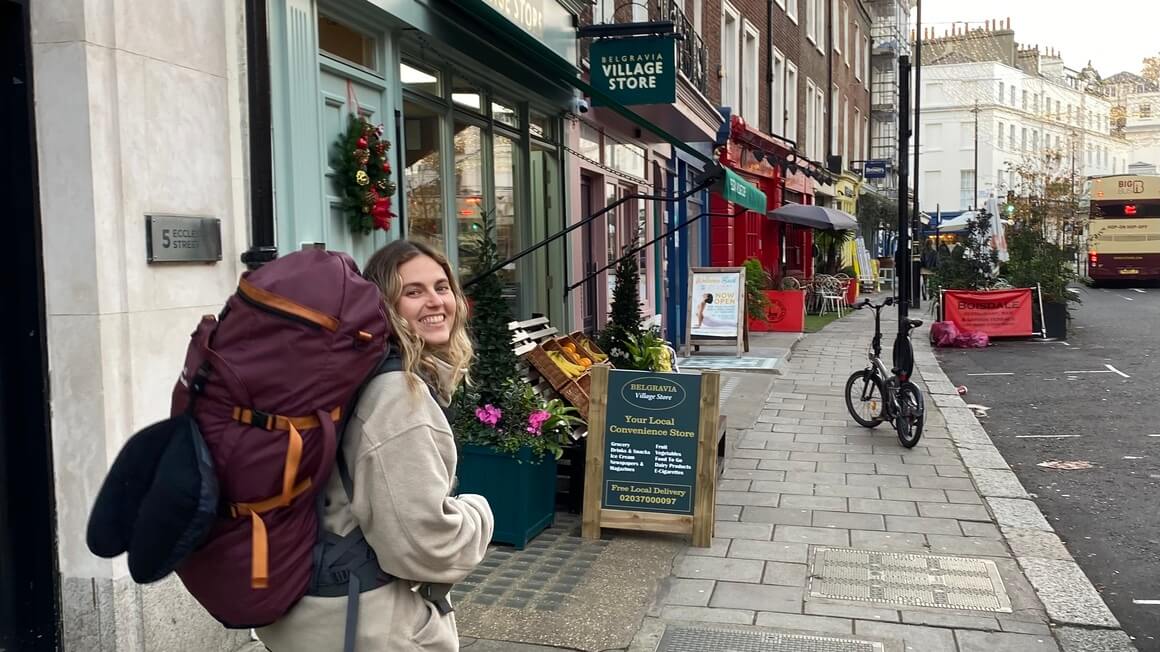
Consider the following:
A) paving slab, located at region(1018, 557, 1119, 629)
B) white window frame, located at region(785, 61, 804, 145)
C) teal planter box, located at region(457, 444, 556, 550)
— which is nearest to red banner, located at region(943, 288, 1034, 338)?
white window frame, located at region(785, 61, 804, 145)

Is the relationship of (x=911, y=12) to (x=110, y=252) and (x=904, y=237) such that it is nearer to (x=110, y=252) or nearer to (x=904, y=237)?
(x=904, y=237)

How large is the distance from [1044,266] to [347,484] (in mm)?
17461

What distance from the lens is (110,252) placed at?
3572mm

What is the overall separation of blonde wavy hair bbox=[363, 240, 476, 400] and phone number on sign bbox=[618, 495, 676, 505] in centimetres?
332

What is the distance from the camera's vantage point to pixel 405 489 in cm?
199

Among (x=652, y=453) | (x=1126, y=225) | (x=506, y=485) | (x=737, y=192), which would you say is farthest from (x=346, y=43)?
(x=1126, y=225)

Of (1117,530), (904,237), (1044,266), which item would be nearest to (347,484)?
(1117,530)

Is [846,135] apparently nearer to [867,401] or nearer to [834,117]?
[834,117]

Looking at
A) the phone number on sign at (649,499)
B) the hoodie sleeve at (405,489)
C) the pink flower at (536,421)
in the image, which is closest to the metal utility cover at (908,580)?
the phone number on sign at (649,499)

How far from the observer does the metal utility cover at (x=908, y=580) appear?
185 inches

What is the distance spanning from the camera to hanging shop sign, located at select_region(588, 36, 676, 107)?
8891 millimetres

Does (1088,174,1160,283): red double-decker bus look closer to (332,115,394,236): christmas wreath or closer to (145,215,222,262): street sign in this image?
(332,115,394,236): christmas wreath

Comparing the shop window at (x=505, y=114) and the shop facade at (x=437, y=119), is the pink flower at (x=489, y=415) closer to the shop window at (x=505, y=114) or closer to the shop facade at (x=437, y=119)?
the shop facade at (x=437, y=119)

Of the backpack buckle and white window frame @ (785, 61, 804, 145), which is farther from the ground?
white window frame @ (785, 61, 804, 145)
